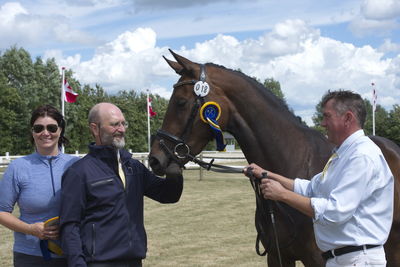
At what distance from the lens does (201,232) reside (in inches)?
389

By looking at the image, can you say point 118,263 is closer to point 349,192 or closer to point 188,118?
point 188,118

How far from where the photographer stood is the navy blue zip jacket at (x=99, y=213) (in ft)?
9.82

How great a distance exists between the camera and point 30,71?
48.6m

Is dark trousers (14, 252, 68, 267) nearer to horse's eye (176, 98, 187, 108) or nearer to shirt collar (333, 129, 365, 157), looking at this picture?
horse's eye (176, 98, 187, 108)

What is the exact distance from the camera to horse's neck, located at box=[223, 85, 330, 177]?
12.6ft

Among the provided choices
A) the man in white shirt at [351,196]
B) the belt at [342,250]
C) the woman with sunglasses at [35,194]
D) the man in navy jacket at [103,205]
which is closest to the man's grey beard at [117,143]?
the man in navy jacket at [103,205]

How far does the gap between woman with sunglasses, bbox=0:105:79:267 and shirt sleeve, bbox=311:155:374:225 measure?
Result: 5.92 ft

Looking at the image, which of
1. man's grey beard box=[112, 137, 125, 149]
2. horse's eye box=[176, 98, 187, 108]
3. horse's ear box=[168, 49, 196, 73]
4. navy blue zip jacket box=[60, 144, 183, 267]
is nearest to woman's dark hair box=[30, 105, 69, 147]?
navy blue zip jacket box=[60, 144, 183, 267]

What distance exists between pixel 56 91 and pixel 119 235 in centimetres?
4805

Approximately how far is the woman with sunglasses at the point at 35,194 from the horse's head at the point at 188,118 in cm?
74

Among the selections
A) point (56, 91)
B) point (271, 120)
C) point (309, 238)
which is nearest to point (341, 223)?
point (309, 238)

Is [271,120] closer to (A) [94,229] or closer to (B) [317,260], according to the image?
(B) [317,260]

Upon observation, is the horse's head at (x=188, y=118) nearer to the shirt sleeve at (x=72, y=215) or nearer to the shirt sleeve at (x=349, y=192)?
the shirt sleeve at (x=72, y=215)

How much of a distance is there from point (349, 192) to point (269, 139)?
139cm
